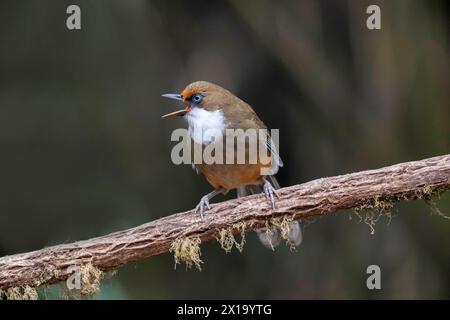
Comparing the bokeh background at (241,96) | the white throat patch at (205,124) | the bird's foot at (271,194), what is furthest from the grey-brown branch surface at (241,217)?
the bokeh background at (241,96)

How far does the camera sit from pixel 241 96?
7555mm

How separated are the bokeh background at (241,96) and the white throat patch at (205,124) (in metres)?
2.19

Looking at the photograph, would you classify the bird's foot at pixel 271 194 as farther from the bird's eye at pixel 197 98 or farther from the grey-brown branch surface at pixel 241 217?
the bird's eye at pixel 197 98

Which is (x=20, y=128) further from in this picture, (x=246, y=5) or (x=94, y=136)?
(x=246, y=5)

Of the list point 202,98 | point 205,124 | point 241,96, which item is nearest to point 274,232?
point 205,124

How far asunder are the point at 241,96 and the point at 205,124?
2451 mm

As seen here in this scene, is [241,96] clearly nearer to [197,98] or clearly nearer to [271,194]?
[197,98]

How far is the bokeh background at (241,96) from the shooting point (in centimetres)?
715

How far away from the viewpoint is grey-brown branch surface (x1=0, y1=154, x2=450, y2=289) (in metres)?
4.31

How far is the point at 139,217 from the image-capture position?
7289mm

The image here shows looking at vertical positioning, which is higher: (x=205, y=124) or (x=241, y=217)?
(x=205, y=124)

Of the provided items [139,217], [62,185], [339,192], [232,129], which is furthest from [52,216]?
[339,192]

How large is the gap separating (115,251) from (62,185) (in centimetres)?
295

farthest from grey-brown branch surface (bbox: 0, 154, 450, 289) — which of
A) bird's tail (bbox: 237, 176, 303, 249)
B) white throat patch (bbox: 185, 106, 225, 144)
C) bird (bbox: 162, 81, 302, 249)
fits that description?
white throat patch (bbox: 185, 106, 225, 144)
